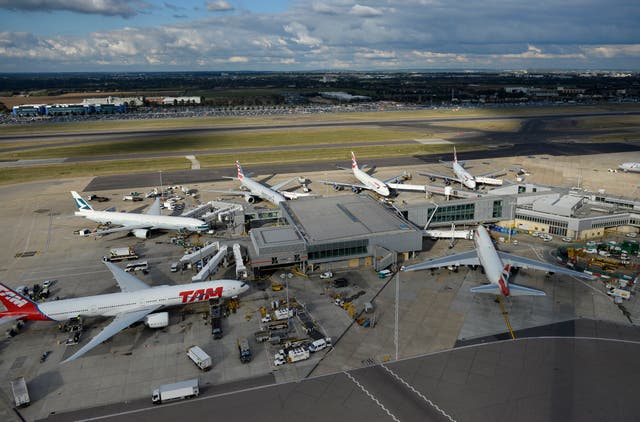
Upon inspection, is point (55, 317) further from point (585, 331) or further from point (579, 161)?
point (579, 161)

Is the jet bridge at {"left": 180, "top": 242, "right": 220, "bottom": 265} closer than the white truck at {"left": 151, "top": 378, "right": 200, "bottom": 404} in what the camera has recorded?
No

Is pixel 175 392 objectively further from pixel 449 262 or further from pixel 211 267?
pixel 449 262

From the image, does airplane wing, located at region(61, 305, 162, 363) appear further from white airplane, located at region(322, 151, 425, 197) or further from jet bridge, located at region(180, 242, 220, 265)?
white airplane, located at region(322, 151, 425, 197)

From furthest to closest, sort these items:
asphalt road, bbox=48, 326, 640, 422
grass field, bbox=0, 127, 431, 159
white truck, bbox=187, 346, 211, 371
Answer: grass field, bbox=0, 127, 431, 159 → white truck, bbox=187, 346, 211, 371 → asphalt road, bbox=48, 326, 640, 422

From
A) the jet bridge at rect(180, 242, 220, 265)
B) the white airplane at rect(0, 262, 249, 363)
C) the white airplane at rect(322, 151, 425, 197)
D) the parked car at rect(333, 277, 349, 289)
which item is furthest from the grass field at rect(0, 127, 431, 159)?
the white airplane at rect(0, 262, 249, 363)

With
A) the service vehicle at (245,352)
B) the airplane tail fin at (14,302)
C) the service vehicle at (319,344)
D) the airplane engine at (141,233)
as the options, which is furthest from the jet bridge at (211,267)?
the service vehicle at (319,344)

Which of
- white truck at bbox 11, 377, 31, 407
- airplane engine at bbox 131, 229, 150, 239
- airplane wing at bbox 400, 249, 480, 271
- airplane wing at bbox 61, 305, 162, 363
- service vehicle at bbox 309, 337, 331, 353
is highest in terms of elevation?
airplane wing at bbox 400, 249, 480, 271

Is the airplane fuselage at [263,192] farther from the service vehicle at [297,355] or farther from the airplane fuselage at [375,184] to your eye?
the service vehicle at [297,355]
